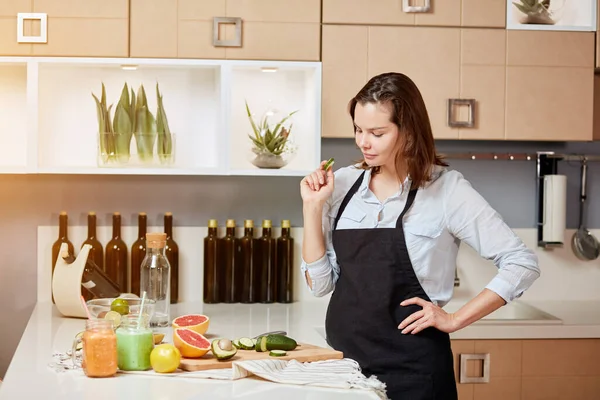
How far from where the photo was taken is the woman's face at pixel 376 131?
7.62 ft

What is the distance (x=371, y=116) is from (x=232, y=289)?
1.38 metres

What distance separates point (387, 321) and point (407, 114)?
0.58 metres

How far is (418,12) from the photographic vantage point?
3.23 metres

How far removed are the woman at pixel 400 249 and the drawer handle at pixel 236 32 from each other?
0.90 metres

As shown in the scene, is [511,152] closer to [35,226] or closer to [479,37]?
[479,37]

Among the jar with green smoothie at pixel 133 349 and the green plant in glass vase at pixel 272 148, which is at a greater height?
the green plant in glass vase at pixel 272 148

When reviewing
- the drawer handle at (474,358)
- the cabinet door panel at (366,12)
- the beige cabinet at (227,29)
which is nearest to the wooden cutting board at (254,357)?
the drawer handle at (474,358)

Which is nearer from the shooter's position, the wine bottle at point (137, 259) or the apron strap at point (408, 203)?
the apron strap at point (408, 203)

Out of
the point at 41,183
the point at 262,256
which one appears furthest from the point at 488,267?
the point at 41,183

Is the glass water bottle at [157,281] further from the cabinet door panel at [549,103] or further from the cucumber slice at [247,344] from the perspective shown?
the cabinet door panel at [549,103]

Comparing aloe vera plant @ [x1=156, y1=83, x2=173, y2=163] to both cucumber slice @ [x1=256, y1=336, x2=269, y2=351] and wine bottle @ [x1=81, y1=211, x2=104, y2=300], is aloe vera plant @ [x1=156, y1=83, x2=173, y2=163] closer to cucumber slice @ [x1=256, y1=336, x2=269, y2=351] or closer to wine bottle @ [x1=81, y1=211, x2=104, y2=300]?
wine bottle @ [x1=81, y1=211, x2=104, y2=300]

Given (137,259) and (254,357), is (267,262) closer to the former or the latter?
(137,259)

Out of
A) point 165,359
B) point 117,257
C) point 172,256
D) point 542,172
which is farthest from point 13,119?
point 542,172

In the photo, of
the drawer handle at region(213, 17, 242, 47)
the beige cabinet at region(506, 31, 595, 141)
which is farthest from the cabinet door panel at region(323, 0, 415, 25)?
the beige cabinet at region(506, 31, 595, 141)
